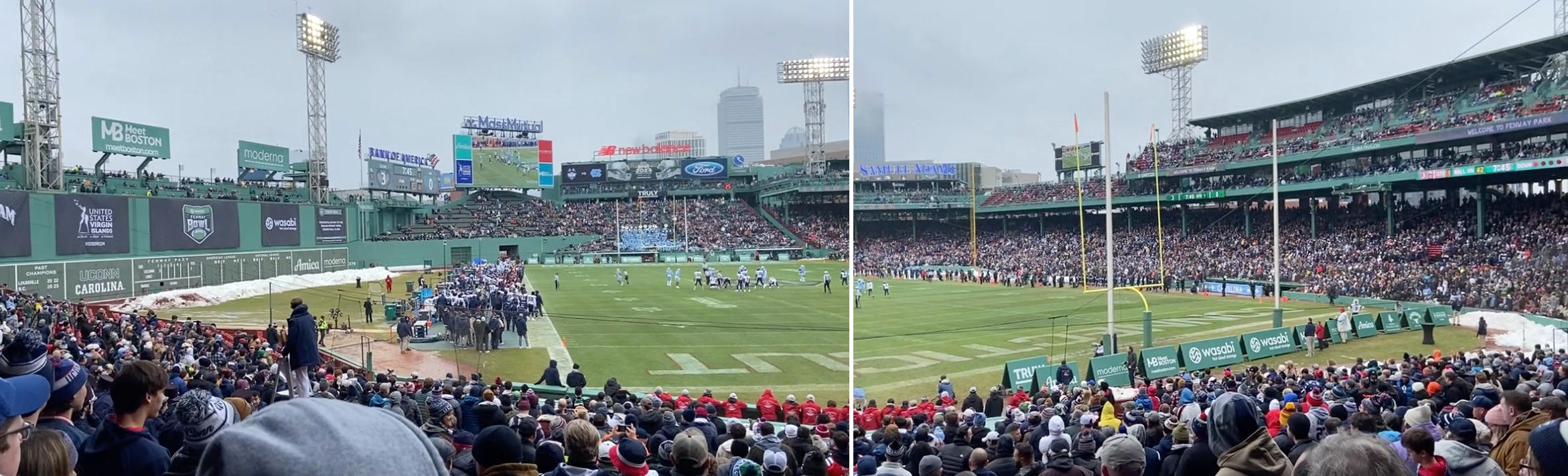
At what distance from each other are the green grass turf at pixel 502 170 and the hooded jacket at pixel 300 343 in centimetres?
6520

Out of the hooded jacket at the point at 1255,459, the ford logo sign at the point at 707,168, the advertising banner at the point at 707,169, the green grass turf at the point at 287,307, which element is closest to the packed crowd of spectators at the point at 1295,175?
the green grass turf at the point at 287,307

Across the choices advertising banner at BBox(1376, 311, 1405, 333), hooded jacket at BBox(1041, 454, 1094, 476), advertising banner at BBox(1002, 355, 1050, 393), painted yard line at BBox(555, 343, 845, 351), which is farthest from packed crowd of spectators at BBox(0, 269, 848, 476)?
advertising banner at BBox(1376, 311, 1405, 333)

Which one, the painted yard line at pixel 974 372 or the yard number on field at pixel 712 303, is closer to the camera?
the painted yard line at pixel 974 372

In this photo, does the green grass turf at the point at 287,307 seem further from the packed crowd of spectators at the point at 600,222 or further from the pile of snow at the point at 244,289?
the packed crowd of spectators at the point at 600,222

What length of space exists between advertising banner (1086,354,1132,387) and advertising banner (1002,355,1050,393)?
→ 0.87 m

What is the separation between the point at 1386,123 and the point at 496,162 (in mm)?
58643

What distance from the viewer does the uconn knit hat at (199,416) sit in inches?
103

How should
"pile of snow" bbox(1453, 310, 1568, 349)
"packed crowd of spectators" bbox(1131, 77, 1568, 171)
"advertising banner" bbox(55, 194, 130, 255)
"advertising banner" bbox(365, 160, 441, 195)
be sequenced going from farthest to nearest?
"advertising banner" bbox(365, 160, 441, 195)
"packed crowd of spectators" bbox(1131, 77, 1568, 171)
"advertising banner" bbox(55, 194, 130, 255)
"pile of snow" bbox(1453, 310, 1568, 349)

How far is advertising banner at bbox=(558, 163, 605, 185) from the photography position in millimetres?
73688

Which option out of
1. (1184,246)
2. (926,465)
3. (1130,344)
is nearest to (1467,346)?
(1130,344)

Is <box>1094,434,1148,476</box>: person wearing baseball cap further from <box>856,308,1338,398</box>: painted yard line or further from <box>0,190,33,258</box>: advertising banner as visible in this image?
<box>0,190,33,258</box>: advertising banner

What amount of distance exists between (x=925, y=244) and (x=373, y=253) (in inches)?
1142

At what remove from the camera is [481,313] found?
1889 centimetres

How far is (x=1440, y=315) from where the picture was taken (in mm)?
22797
